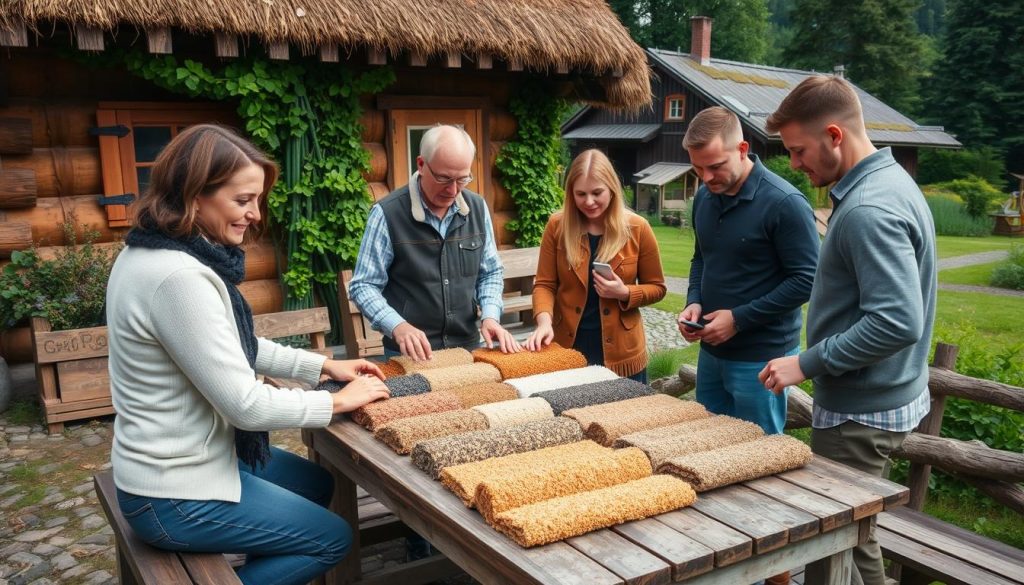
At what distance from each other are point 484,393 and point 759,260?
51.9 inches

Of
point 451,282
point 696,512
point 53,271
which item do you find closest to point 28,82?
point 53,271

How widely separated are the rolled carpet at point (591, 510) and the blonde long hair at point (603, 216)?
1640 mm

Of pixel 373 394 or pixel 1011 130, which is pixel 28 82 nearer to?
pixel 373 394

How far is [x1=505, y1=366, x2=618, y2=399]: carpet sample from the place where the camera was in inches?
111

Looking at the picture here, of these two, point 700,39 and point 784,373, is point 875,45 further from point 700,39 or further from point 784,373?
point 784,373

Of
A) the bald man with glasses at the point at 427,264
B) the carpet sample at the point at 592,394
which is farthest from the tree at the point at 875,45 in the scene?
the carpet sample at the point at 592,394

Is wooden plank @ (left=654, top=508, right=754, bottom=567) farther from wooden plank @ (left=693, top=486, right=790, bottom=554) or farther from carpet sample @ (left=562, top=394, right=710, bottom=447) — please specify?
carpet sample @ (left=562, top=394, right=710, bottom=447)

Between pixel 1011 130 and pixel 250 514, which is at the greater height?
pixel 1011 130

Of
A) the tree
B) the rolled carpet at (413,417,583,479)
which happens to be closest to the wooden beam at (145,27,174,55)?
the rolled carpet at (413,417,583,479)

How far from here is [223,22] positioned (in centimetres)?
599

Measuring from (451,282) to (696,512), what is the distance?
1896 millimetres

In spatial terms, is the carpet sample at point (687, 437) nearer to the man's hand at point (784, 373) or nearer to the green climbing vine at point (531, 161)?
the man's hand at point (784, 373)

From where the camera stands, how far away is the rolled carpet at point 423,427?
2363mm

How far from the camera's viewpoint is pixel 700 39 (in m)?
27.4
